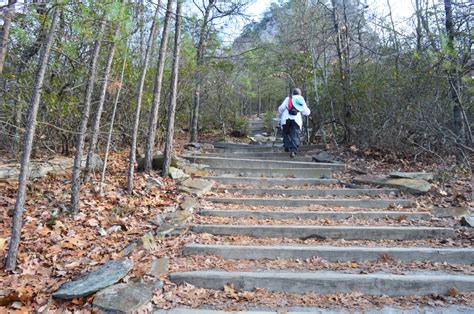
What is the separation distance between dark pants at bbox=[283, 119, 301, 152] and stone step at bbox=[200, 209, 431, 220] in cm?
386

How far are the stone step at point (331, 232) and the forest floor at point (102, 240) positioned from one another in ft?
0.61

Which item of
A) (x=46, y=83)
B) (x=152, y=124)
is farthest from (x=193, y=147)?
(x=46, y=83)

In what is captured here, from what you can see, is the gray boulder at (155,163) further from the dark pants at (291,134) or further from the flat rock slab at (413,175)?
the flat rock slab at (413,175)

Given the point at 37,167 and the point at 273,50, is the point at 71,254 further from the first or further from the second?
the point at 273,50

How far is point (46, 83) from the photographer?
658 centimetres

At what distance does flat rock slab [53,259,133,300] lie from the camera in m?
3.29

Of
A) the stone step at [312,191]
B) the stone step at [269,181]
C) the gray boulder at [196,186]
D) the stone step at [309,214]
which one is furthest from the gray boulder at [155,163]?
the stone step at [309,214]

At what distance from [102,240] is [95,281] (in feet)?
3.43

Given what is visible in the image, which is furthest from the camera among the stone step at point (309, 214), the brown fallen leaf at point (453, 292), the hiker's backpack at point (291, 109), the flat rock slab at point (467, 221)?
the hiker's backpack at point (291, 109)

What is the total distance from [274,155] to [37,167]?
233 inches

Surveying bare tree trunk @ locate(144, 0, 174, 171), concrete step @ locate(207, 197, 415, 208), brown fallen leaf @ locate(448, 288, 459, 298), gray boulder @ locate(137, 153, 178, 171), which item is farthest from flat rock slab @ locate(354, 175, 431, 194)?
bare tree trunk @ locate(144, 0, 174, 171)

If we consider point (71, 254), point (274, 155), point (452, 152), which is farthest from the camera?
point (274, 155)

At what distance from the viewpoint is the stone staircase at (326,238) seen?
3557mm

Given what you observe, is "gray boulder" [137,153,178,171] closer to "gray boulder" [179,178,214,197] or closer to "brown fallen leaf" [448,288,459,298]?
"gray boulder" [179,178,214,197]
